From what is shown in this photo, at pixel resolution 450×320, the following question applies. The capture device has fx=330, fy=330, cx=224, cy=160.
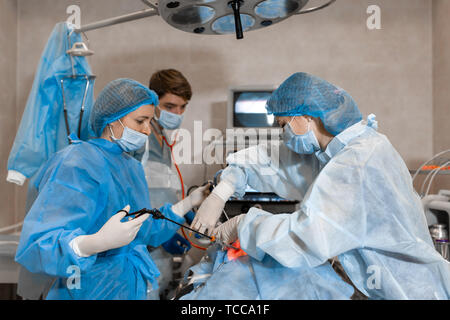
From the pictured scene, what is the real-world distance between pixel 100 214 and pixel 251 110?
1.31 metres

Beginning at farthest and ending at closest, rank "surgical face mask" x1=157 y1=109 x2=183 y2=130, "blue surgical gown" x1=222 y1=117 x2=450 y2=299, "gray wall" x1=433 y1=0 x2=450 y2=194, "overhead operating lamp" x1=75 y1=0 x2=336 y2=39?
"gray wall" x1=433 y1=0 x2=450 y2=194 → "surgical face mask" x1=157 y1=109 x2=183 y2=130 → "overhead operating lamp" x1=75 y1=0 x2=336 y2=39 → "blue surgical gown" x1=222 y1=117 x2=450 y2=299

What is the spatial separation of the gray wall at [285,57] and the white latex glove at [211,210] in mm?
1335

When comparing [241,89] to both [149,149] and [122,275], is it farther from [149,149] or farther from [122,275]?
[122,275]

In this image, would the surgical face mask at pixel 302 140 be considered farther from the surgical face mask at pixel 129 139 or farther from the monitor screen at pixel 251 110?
the monitor screen at pixel 251 110

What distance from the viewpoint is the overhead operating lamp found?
3.12 ft

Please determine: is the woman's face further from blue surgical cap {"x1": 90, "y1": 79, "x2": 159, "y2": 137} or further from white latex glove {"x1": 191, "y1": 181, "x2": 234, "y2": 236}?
white latex glove {"x1": 191, "y1": 181, "x2": 234, "y2": 236}

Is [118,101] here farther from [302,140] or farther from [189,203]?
[302,140]

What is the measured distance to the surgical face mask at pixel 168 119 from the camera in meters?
1.85

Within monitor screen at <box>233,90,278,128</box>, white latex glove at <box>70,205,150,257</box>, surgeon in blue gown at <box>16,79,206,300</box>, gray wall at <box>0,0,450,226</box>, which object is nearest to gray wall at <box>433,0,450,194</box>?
→ gray wall at <box>0,0,450,226</box>

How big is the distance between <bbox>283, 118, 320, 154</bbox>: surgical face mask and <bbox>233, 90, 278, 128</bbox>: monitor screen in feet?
3.41

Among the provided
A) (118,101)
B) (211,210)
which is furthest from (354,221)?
(118,101)

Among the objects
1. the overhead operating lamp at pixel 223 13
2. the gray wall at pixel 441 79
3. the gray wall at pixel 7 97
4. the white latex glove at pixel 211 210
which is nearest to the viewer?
the overhead operating lamp at pixel 223 13

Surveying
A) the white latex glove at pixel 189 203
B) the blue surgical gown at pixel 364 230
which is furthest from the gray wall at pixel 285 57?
the blue surgical gown at pixel 364 230

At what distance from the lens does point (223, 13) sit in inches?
40.0
